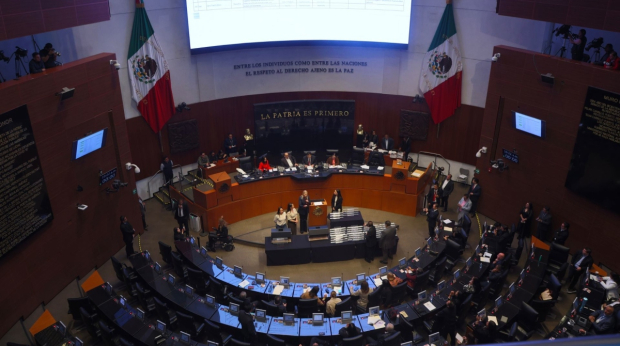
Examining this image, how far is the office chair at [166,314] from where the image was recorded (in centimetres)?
1184

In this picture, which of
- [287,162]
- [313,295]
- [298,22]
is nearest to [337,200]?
[287,162]

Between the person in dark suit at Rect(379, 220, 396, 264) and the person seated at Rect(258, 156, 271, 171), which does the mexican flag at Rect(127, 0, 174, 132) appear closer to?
the person seated at Rect(258, 156, 271, 171)

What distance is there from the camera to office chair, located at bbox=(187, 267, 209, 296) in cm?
1320

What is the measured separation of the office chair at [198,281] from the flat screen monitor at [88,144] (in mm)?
4338

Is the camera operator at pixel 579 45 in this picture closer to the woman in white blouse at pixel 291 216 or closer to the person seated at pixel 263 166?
the woman in white blouse at pixel 291 216

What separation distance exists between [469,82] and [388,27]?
362cm

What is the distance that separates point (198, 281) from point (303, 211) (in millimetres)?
4373

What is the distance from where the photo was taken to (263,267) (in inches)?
594

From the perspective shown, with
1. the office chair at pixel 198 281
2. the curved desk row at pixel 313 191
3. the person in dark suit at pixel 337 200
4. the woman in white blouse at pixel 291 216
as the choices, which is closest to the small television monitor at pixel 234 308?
the office chair at pixel 198 281

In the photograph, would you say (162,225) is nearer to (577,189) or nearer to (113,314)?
(113,314)

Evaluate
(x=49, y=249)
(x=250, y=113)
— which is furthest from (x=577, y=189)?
(x=49, y=249)

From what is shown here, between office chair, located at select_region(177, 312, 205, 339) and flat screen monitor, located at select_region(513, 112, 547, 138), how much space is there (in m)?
10.9

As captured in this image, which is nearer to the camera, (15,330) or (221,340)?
(221,340)

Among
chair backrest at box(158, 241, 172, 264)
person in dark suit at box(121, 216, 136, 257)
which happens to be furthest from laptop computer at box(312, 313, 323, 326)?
person in dark suit at box(121, 216, 136, 257)
